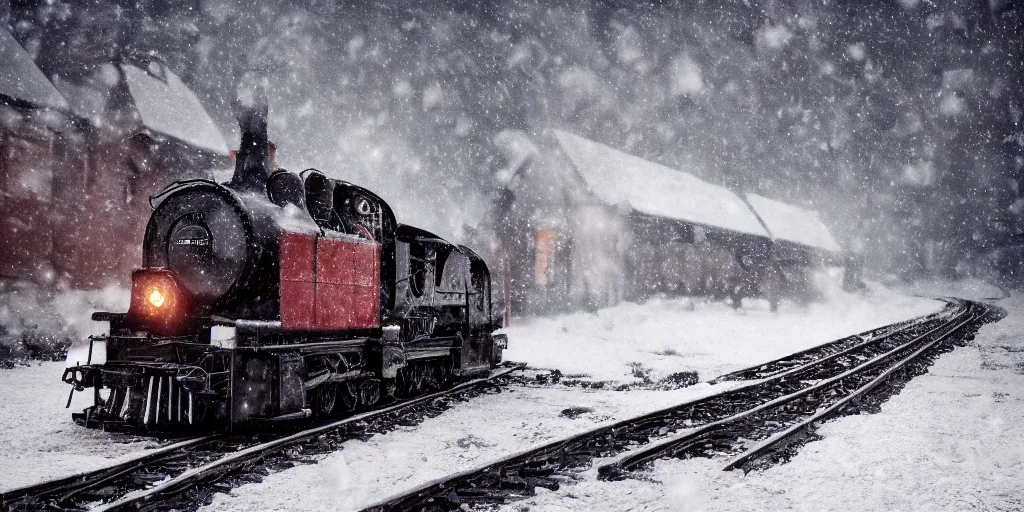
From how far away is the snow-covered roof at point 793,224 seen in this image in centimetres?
3675

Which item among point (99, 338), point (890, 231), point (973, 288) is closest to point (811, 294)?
point (99, 338)

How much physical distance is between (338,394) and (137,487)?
139 inches

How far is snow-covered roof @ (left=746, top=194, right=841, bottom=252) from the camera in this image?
121 ft

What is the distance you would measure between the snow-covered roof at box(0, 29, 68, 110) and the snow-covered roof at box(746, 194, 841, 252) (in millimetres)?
30670

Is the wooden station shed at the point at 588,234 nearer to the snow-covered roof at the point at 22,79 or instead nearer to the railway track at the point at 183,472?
the snow-covered roof at the point at 22,79

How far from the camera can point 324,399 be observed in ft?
26.3

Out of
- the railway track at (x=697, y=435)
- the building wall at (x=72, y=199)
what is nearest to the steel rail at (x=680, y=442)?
the railway track at (x=697, y=435)

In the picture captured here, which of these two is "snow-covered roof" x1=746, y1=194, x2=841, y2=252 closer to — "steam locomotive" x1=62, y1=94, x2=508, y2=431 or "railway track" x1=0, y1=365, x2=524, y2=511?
"steam locomotive" x1=62, y1=94, x2=508, y2=431

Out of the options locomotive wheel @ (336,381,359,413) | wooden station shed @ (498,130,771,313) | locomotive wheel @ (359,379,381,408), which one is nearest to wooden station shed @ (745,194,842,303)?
wooden station shed @ (498,130,771,313)

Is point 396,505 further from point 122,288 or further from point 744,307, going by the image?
point 744,307

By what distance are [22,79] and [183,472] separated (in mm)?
16941

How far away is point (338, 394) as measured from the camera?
843cm

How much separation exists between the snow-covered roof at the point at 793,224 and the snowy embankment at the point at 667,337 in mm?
7857

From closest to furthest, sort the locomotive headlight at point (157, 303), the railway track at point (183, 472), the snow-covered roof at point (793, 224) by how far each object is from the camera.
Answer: the railway track at point (183, 472) → the locomotive headlight at point (157, 303) → the snow-covered roof at point (793, 224)
